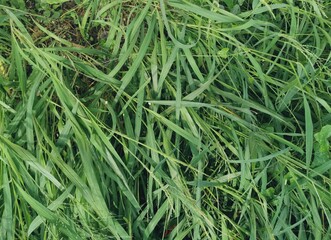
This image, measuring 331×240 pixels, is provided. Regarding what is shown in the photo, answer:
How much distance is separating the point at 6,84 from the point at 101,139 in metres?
0.28

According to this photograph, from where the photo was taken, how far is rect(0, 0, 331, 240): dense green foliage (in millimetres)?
1222

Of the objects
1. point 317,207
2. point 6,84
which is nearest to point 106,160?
point 6,84

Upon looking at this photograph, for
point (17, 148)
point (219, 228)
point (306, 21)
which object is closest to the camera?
point (17, 148)

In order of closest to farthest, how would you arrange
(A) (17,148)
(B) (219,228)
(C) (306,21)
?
(A) (17,148)
(B) (219,228)
(C) (306,21)

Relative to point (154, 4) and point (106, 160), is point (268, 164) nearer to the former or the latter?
point (106, 160)

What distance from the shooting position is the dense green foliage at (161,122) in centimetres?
122

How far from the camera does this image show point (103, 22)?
137 centimetres

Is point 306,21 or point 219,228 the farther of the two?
point 306,21

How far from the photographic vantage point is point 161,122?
1.31 metres

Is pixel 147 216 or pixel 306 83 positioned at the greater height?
pixel 306 83

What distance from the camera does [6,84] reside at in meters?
1.27

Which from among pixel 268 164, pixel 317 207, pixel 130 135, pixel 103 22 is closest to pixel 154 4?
pixel 103 22

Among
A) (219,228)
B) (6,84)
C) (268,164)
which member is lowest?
(219,228)

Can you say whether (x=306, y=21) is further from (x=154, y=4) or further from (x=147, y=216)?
(x=147, y=216)
